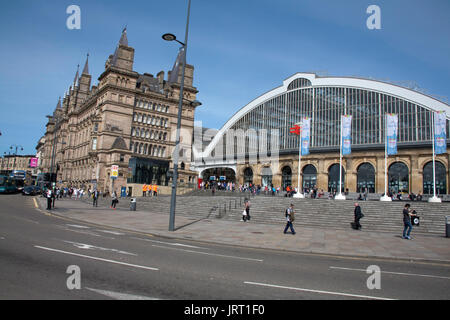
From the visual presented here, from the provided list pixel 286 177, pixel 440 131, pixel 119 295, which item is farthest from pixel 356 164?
pixel 119 295

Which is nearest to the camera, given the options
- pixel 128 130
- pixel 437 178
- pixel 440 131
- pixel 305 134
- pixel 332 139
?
pixel 440 131

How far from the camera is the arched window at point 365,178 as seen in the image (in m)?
48.1

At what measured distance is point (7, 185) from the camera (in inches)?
1933

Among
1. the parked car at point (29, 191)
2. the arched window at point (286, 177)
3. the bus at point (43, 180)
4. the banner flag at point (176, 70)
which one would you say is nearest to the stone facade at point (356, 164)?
the arched window at point (286, 177)

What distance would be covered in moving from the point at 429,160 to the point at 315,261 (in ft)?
141

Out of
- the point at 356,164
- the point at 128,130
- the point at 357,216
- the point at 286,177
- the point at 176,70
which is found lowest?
the point at 357,216

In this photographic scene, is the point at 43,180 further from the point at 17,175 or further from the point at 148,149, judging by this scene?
the point at 148,149

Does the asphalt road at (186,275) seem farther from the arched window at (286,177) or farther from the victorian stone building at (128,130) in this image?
the arched window at (286,177)

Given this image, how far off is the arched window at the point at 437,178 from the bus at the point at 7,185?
6340 centimetres

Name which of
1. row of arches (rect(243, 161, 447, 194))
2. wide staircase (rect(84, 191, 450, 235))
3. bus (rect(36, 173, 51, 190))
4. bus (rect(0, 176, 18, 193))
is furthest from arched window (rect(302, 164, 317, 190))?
bus (rect(0, 176, 18, 193))

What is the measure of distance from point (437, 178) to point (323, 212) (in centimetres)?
2816

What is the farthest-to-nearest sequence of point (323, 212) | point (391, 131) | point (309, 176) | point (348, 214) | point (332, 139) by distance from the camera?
point (332, 139) < point (309, 176) < point (391, 131) < point (323, 212) < point (348, 214)

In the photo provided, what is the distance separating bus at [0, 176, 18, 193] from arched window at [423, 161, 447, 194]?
63.4 m

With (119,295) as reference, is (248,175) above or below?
above
